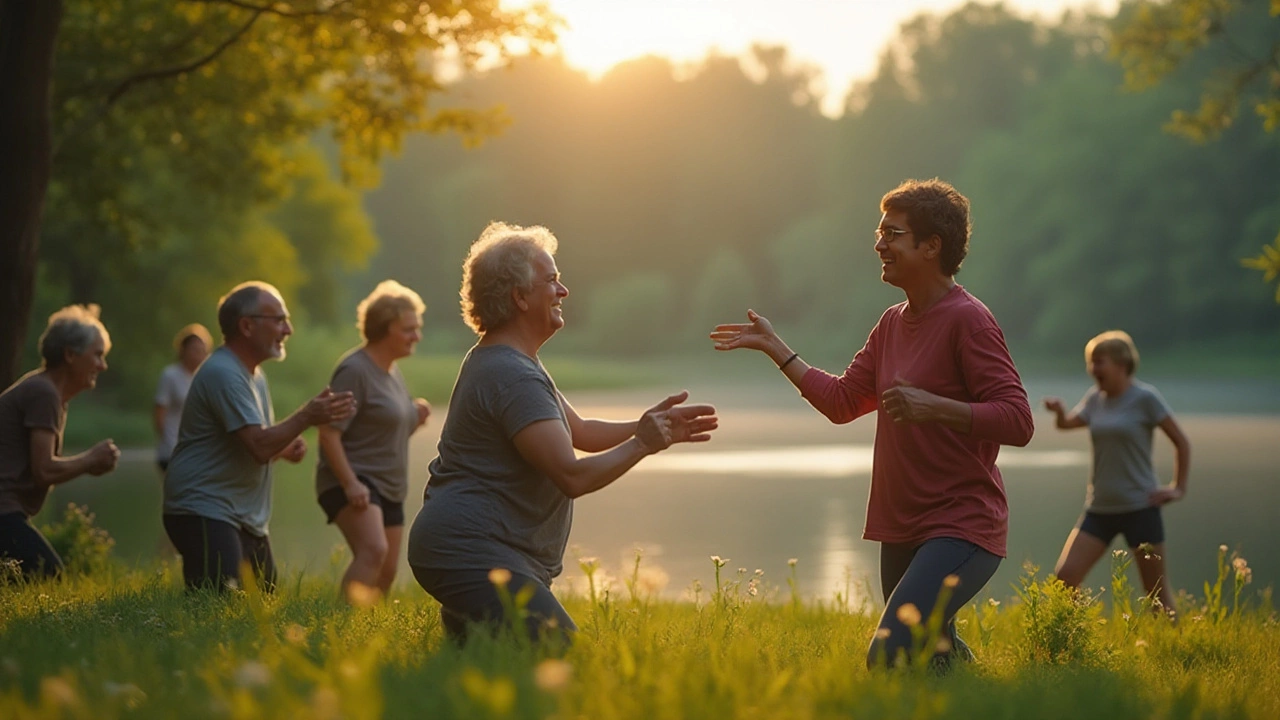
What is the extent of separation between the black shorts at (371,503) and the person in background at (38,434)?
1.24m

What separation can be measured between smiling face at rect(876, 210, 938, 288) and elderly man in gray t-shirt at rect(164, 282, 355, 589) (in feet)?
9.69

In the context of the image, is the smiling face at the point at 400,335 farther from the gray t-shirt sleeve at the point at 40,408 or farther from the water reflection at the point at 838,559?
the water reflection at the point at 838,559

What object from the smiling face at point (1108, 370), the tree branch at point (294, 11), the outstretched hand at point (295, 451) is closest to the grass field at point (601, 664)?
the outstretched hand at point (295, 451)

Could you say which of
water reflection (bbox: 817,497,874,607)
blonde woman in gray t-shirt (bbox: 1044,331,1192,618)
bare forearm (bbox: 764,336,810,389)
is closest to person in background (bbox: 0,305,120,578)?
bare forearm (bbox: 764,336,810,389)

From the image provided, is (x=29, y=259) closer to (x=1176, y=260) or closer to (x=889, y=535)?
(x=889, y=535)

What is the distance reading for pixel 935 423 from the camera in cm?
591

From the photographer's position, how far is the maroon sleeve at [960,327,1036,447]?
5590 millimetres

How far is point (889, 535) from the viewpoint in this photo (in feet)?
19.6

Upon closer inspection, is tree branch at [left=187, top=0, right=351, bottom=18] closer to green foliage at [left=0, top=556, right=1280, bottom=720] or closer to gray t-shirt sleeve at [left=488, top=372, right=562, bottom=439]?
green foliage at [left=0, top=556, right=1280, bottom=720]

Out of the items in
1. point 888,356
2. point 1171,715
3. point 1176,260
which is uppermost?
point 1176,260

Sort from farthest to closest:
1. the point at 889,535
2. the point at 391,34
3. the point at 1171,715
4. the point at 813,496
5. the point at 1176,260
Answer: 1. the point at 1176,260
2. the point at 813,496
3. the point at 391,34
4. the point at 889,535
5. the point at 1171,715

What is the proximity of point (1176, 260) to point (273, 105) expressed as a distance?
50.7 meters

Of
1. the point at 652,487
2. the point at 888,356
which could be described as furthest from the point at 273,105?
the point at 888,356

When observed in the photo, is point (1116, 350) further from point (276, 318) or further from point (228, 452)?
point (228, 452)
